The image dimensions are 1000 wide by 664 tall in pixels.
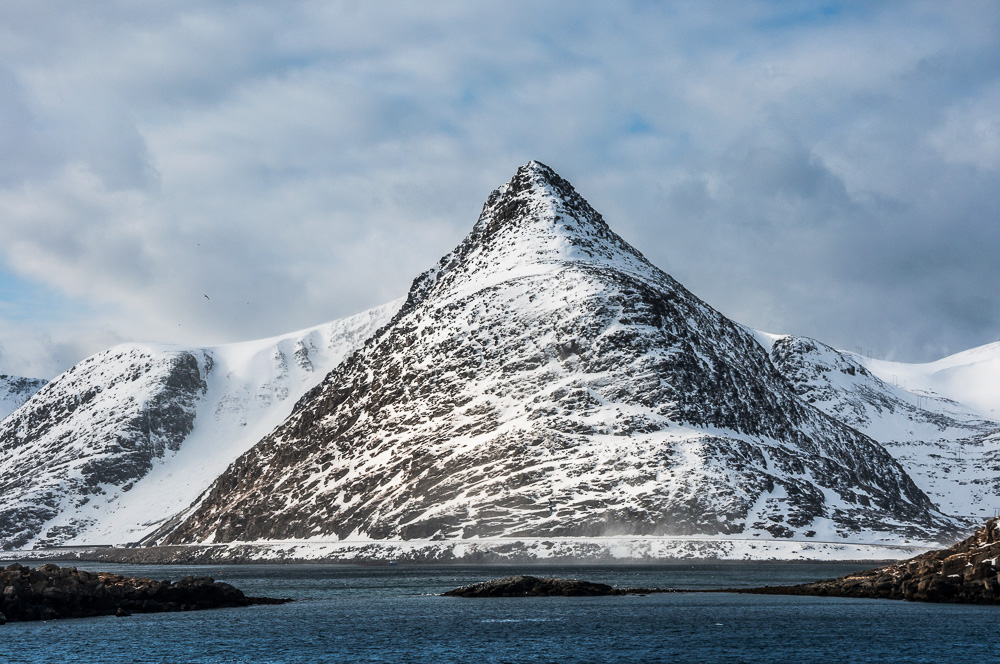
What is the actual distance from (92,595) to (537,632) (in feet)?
167

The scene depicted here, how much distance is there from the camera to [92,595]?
124m

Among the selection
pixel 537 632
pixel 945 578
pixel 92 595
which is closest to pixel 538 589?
pixel 537 632

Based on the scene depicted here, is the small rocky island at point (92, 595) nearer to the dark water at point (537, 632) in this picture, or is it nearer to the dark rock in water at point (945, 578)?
the dark water at point (537, 632)

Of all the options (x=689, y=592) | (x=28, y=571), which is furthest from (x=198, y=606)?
(x=689, y=592)

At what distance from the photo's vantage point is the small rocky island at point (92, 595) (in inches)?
4705

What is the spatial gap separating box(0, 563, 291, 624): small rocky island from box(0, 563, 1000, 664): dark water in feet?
14.3

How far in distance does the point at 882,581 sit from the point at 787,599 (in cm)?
1066

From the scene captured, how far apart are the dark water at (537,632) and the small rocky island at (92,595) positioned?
4.34 metres

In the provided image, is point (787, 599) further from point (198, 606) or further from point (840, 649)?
point (198, 606)

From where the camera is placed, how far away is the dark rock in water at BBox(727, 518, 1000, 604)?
11312 centimetres

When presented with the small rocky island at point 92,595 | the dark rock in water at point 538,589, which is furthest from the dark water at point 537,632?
the dark rock in water at point 538,589

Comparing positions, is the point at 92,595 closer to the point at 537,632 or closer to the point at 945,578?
the point at 537,632

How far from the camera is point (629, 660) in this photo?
8850 cm

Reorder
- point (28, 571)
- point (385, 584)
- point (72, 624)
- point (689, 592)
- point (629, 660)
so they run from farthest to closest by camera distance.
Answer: point (385, 584) < point (689, 592) < point (28, 571) < point (72, 624) < point (629, 660)
